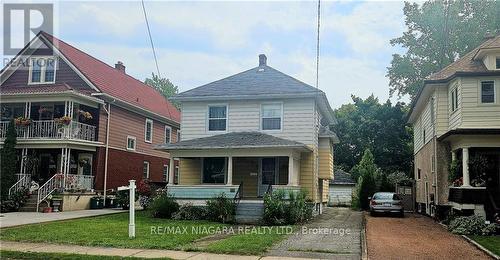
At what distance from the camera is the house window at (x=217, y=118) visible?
78.9 ft

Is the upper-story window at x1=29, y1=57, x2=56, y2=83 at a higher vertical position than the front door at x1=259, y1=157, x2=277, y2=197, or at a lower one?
higher

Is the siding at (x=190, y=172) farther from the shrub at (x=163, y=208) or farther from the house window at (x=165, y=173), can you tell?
the house window at (x=165, y=173)

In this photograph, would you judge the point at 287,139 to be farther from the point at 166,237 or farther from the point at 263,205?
the point at 166,237

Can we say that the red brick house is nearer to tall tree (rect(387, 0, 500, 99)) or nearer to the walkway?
the walkway

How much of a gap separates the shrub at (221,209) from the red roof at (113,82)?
11222 mm

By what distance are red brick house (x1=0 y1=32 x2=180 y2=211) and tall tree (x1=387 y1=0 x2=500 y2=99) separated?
22610 millimetres

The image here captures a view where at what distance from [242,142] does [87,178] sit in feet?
32.8

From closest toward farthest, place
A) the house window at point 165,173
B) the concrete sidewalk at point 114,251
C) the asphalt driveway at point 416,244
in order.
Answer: the concrete sidewalk at point 114,251, the asphalt driveway at point 416,244, the house window at point 165,173

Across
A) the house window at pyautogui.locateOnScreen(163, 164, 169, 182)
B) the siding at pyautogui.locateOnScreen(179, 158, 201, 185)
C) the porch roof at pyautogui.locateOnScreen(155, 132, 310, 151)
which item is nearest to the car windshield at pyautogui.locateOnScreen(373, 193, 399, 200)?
the porch roof at pyautogui.locateOnScreen(155, 132, 310, 151)

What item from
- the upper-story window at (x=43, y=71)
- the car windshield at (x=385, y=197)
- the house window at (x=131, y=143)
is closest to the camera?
the car windshield at (x=385, y=197)

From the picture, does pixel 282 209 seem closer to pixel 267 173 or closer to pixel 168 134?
pixel 267 173

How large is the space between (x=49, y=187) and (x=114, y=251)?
14340 millimetres

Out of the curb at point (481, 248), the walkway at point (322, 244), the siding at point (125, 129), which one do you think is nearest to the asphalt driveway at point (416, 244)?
the curb at point (481, 248)

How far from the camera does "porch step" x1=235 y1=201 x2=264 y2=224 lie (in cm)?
1958
